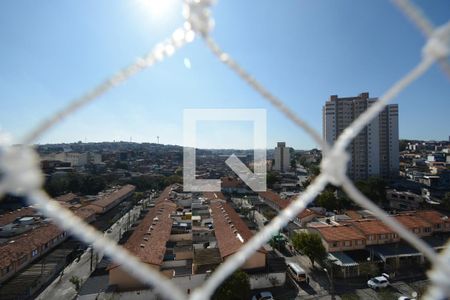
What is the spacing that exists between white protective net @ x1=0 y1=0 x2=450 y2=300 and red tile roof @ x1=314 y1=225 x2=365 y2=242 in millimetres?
7403

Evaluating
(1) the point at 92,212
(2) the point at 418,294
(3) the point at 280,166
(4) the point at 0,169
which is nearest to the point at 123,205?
(1) the point at 92,212

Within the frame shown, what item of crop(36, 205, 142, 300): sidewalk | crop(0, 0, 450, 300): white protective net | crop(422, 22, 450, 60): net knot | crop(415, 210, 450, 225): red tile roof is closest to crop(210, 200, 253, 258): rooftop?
crop(36, 205, 142, 300): sidewalk

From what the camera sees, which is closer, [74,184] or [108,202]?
[108,202]

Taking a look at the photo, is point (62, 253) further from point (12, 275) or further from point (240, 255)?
point (240, 255)

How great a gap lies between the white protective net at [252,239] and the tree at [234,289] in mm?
4653

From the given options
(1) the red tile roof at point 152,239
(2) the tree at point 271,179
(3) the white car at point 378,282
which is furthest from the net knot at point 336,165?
(2) the tree at point 271,179

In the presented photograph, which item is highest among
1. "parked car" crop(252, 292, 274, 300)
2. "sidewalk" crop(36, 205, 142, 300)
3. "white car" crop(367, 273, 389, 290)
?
"white car" crop(367, 273, 389, 290)

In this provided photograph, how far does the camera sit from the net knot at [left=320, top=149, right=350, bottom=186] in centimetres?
54

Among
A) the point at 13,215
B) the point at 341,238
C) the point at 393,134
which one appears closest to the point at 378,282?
the point at 341,238

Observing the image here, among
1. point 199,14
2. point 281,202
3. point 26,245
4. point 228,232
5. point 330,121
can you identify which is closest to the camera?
point 199,14

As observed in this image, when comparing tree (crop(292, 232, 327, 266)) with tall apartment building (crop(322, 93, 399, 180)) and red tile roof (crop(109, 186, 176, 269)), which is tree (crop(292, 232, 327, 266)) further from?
tall apartment building (crop(322, 93, 399, 180))

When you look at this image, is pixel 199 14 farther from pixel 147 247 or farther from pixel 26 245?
pixel 26 245

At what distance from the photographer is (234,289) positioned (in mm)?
4785

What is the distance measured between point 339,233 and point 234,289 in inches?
156
